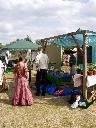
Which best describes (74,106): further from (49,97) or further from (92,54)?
(92,54)

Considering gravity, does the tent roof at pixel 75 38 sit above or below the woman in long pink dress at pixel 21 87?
above

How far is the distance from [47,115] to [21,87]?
6.69 feet

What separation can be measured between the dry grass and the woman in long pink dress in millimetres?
282

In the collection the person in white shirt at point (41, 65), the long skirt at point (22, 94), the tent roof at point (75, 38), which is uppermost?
the tent roof at point (75, 38)

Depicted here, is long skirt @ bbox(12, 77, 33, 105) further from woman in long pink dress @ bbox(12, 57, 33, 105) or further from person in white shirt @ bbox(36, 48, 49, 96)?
person in white shirt @ bbox(36, 48, 49, 96)

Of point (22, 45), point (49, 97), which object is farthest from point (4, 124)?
point (22, 45)

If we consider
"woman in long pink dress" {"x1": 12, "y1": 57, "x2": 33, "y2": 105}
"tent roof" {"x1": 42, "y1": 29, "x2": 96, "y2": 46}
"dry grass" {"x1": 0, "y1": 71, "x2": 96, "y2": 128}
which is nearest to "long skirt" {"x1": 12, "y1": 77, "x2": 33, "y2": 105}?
"woman in long pink dress" {"x1": 12, "y1": 57, "x2": 33, "y2": 105}

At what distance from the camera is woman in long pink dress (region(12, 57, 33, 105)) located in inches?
463

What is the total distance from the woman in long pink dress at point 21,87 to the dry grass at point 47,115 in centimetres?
28

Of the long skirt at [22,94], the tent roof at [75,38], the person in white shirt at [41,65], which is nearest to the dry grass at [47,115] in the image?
the long skirt at [22,94]

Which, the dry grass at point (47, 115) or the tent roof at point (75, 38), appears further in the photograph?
the tent roof at point (75, 38)

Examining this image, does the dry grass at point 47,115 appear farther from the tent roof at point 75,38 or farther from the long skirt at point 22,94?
the tent roof at point 75,38

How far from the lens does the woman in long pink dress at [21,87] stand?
1176 centimetres

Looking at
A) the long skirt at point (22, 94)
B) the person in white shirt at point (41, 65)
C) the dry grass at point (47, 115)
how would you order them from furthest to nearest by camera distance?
the person in white shirt at point (41, 65), the long skirt at point (22, 94), the dry grass at point (47, 115)
